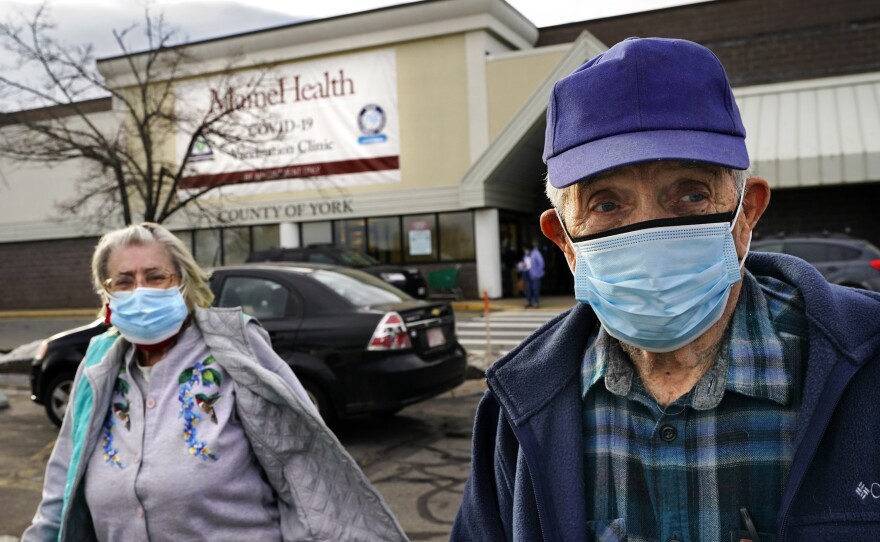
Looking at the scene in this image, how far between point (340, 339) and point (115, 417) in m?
4.14

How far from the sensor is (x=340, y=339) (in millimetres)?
6699

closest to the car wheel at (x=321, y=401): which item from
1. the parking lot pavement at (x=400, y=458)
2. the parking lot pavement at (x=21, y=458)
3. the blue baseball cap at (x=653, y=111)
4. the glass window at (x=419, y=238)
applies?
the parking lot pavement at (x=400, y=458)

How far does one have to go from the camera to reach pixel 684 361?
148 cm

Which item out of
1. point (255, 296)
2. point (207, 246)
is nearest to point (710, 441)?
point (255, 296)

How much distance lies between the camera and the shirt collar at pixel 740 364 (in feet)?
4.43

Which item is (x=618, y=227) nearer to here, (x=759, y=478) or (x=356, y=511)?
(x=759, y=478)

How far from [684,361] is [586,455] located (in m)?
0.27

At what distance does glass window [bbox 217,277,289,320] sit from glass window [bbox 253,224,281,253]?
19.4 m

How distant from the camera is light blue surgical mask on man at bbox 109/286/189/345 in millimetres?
2695

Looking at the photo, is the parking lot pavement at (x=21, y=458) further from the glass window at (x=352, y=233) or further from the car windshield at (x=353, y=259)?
the glass window at (x=352, y=233)

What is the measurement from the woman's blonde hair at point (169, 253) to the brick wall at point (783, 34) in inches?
841

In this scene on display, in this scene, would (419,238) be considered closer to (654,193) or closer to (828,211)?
(828,211)

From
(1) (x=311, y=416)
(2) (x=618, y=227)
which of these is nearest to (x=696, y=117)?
(2) (x=618, y=227)

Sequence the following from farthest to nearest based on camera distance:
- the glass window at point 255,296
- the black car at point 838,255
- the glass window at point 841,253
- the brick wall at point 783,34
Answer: the brick wall at point 783,34
the glass window at point 841,253
the black car at point 838,255
the glass window at point 255,296
